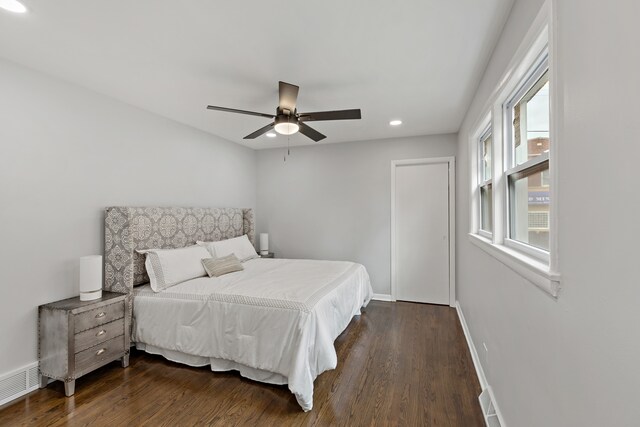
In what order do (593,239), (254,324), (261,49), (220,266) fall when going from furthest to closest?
(220,266)
(254,324)
(261,49)
(593,239)

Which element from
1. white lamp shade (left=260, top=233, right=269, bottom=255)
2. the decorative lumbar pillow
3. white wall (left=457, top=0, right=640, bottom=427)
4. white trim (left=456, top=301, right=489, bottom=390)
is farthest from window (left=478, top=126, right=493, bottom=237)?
white lamp shade (left=260, top=233, right=269, bottom=255)

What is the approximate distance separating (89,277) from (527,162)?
132 inches

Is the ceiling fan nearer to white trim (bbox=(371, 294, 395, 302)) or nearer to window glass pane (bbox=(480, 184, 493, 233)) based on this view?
window glass pane (bbox=(480, 184, 493, 233))

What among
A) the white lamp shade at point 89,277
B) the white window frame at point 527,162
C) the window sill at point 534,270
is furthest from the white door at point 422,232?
the white lamp shade at point 89,277

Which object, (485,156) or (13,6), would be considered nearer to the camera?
(13,6)

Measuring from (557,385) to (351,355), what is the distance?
2.11 metres

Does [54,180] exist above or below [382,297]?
above

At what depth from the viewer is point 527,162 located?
1.66 metres

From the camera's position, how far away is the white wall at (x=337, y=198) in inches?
188

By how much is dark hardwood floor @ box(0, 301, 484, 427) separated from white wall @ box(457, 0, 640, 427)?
3.32ft

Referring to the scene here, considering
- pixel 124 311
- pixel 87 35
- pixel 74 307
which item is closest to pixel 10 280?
pixel 74 307

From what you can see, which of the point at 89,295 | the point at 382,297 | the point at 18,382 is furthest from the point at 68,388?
the point at 382,297

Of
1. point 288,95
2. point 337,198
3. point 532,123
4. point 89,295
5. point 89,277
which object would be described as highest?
point 288,95

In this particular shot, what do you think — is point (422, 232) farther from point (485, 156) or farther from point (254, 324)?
point (254, 324)
